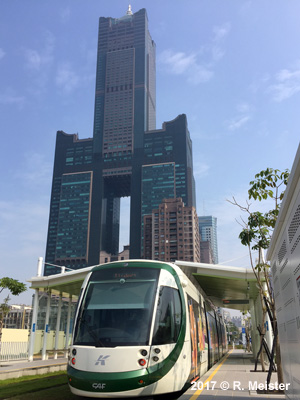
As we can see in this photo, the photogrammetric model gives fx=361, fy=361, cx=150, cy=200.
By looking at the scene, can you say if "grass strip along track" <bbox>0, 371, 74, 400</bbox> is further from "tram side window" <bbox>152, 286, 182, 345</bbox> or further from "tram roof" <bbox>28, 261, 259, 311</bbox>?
"tram roof" <bbox>28, 261, 259, 311</bbox>

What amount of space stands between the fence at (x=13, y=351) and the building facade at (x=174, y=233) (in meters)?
103

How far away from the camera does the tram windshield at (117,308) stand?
740 cm

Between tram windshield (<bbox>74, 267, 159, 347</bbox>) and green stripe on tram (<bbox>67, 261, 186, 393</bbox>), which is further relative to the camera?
tram windshield (<bbox>74, 267, 159, 347</bbox>)

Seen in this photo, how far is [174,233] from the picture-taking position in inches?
5079

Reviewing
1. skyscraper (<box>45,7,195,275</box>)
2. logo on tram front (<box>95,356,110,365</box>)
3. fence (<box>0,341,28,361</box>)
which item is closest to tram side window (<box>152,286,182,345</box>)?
logo on tram front (<box>95,356,110,365</box>)

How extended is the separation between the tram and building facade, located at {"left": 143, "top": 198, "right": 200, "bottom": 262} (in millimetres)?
118901

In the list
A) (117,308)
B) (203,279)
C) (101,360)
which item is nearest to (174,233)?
(203,279)

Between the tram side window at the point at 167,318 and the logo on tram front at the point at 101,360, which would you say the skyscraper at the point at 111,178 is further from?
the logo on tram front at the point at 101,360

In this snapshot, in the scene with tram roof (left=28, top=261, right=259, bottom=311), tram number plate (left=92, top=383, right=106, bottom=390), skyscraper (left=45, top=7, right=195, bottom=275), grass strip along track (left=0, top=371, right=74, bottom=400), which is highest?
skyscraper (left=45, top=7, right=195, bottom=275)

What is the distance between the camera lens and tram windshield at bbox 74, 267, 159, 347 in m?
7.40

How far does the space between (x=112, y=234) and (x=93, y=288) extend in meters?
160

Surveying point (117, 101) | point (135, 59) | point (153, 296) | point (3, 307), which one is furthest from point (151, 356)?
point (135, 59)

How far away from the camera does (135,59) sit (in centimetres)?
19750

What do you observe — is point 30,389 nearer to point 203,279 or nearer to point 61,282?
point 61,282
